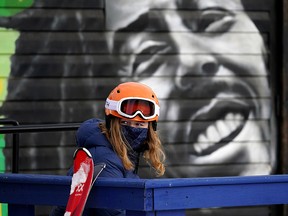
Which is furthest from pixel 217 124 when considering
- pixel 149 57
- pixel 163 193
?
pixel 163 193

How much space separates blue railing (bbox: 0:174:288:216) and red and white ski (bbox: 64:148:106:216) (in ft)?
0.16

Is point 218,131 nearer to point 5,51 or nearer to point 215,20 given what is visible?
point 215,20

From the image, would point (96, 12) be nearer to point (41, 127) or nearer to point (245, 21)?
point (245, 21)

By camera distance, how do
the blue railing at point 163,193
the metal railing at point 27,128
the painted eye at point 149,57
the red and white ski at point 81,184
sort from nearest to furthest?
1. the blue railing at point 163,193
2. the red and white ski at point 81,184
3. the metal railing at point 27,128
4. the painted eye at point 149,57

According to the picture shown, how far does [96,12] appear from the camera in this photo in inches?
296

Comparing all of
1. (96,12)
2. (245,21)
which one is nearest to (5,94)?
(96,12)

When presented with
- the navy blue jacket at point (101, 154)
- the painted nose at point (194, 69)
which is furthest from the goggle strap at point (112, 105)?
the painted nose at point (194, 69)

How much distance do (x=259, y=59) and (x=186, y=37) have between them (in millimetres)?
728

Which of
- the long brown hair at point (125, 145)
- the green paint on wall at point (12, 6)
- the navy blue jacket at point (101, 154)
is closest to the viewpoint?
the navy blue jacket at point (101, 154)

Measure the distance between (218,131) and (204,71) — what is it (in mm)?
559

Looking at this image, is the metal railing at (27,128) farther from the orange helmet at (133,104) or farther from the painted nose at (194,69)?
the painted nose at (194,69)

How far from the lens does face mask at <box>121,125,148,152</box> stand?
404 cm

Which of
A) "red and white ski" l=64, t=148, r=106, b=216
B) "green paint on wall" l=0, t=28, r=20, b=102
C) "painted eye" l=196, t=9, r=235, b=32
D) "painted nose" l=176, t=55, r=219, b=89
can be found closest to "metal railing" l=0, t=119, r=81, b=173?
"green paint on wall" l=0, t=28, r=20, b=102

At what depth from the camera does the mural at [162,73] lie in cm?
738
